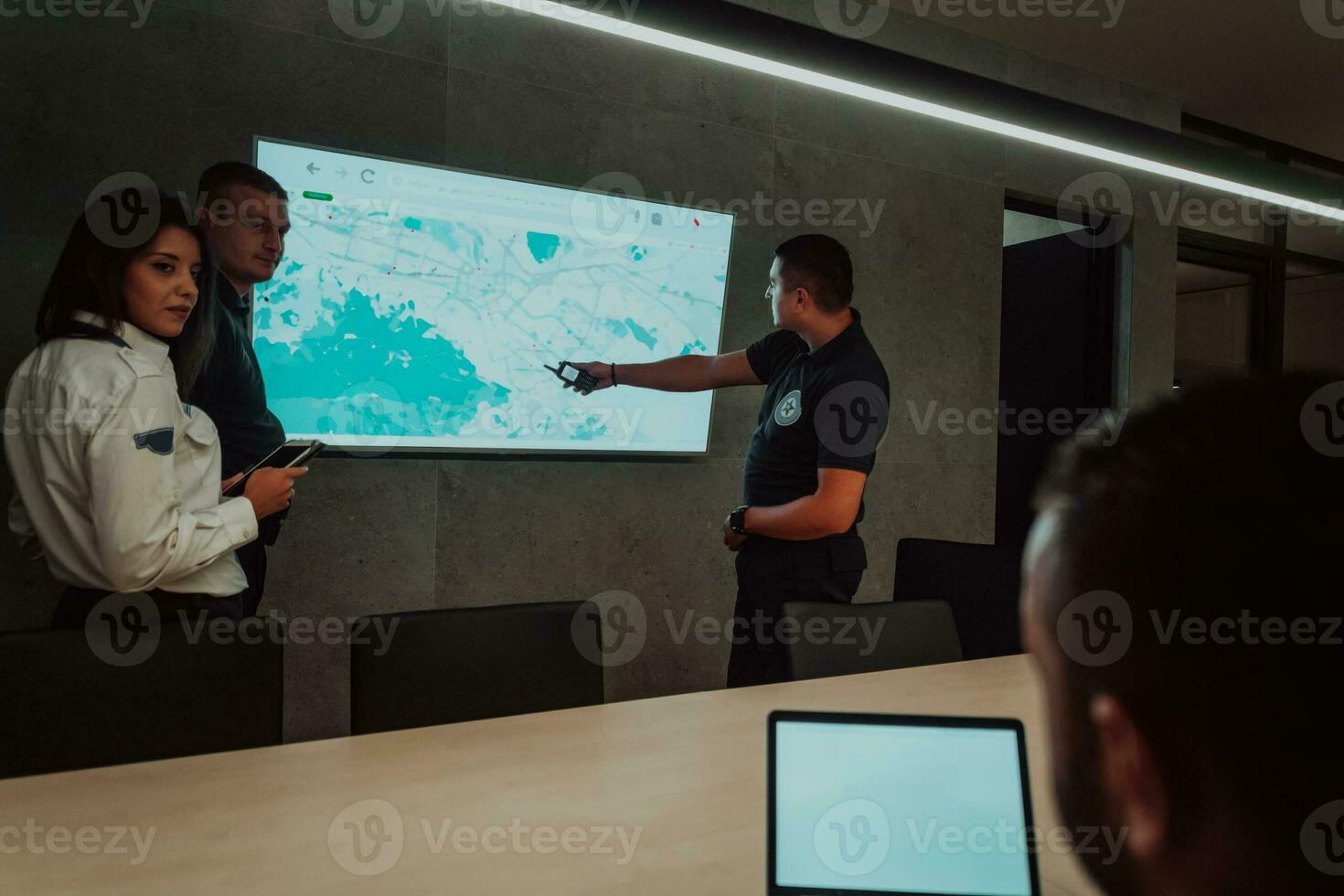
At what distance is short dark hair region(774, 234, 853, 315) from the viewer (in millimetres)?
2822

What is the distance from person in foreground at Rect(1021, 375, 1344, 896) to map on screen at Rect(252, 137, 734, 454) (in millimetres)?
3029

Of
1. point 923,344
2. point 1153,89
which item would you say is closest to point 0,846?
point 923,344

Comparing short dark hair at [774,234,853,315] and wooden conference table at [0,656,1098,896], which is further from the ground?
short dark hair at [774,234,853,315]

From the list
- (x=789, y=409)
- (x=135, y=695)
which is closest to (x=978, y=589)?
(x=789, y=409)

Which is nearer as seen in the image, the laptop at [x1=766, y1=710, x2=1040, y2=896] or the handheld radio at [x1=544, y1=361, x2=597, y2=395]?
the laptop at [x1=766, y1=710, x2=1040, y2=896]

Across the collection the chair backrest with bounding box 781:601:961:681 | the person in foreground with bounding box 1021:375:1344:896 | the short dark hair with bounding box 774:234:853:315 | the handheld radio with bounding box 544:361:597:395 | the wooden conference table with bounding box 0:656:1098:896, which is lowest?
the wooden conference table with bounding box 0:656:1098:896

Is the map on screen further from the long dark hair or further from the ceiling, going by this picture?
the ceiling

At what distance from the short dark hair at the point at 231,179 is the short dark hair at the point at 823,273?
69.2 inches

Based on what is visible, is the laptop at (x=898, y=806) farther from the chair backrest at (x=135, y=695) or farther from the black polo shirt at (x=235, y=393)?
the black polo shirt at (x=235, y=393)

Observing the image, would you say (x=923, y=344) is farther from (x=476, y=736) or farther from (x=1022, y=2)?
(x=476, y=736)

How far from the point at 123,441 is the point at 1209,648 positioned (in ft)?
6.64

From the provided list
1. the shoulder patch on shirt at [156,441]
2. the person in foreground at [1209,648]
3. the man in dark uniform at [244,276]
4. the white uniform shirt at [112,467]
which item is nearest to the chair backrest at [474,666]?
the white uniform shirt at [112,467]

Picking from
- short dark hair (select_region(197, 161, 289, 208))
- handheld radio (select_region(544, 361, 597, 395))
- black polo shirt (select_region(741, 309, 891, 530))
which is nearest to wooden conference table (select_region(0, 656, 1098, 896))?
black polo shirt (select_region(741, 309, 891, 530))

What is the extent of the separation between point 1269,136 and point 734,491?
4707 millimetres
